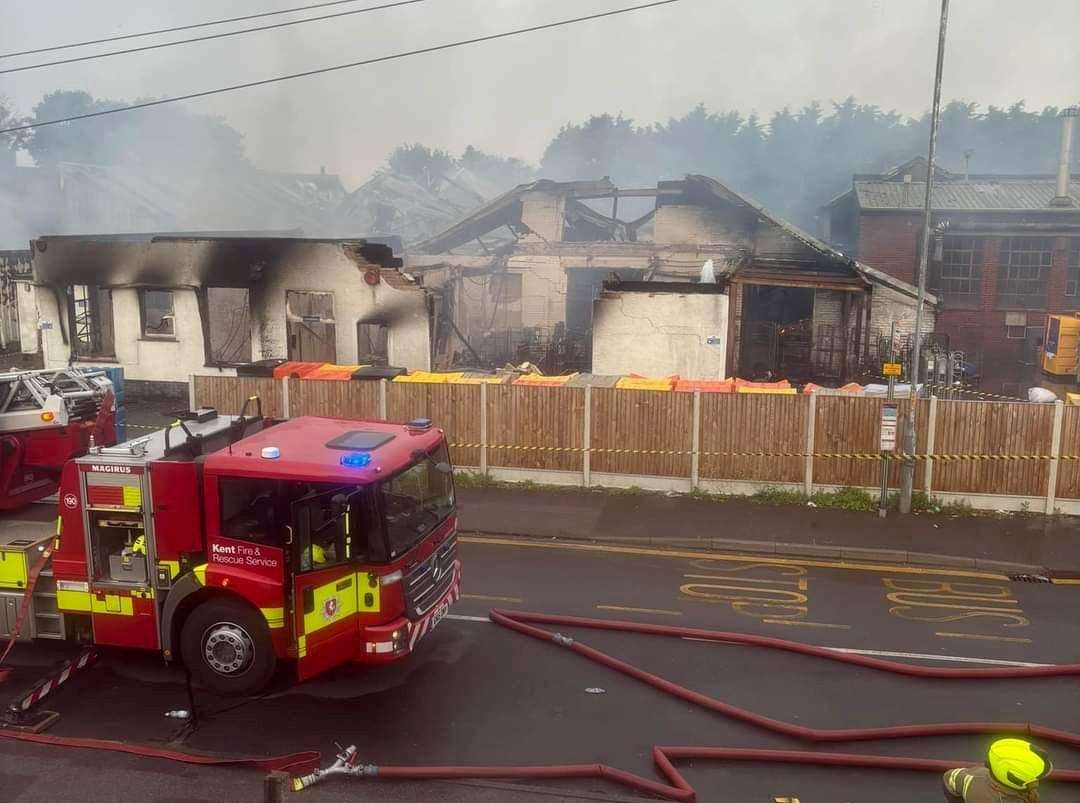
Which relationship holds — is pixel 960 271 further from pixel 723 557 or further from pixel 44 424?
pixel 44 424

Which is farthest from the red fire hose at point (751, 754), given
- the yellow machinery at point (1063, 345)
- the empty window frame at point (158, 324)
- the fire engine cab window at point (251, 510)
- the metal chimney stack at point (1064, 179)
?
the metal chimney stack at point (1064, 179)

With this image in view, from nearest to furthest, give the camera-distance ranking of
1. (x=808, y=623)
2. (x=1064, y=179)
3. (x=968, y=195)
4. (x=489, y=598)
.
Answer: (x=808, y=623) → (x=489, y=598) → (x=1064, y=179) → (x=968, y=195)

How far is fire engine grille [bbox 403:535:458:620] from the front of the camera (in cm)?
746

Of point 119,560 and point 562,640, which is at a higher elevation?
point 119,560

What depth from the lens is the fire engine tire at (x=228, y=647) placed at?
740cm

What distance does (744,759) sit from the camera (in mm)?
6758

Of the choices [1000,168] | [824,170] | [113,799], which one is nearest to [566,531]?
[113,799]

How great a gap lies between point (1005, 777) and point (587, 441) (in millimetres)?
10340

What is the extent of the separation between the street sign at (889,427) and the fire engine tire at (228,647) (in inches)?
350

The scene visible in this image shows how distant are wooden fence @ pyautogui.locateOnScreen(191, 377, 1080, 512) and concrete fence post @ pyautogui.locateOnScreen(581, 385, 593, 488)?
2cm

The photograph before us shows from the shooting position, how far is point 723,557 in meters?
11.6

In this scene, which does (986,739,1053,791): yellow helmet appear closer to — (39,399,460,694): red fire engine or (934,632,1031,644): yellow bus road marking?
(39,399,460,694): red fire engine

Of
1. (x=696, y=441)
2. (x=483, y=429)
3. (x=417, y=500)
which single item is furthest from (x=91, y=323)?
(x=417, y=500)

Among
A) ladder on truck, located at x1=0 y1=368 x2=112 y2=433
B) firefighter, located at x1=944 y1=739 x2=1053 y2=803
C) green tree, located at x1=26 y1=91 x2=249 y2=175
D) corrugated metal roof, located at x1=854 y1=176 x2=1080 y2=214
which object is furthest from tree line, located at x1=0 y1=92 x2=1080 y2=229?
firefighter, located at x1=944 y1=739 x2=1053 y2=803
